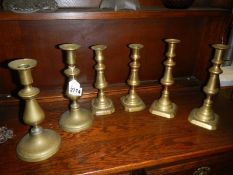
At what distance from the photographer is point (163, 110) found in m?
0.98

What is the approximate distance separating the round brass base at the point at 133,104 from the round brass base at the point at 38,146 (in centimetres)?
34

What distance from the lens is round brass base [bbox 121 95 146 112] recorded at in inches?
39.2

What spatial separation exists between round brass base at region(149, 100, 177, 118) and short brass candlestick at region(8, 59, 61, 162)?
1.40ft

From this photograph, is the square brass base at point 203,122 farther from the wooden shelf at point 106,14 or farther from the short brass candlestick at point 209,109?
the wooden shelf at point 106,14

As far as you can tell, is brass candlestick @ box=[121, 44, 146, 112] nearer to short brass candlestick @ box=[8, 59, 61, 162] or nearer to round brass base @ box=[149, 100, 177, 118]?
round brass base @ box=[149, 100, 177, 118]

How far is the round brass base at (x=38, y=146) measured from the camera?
729mm

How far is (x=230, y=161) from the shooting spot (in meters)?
0.91

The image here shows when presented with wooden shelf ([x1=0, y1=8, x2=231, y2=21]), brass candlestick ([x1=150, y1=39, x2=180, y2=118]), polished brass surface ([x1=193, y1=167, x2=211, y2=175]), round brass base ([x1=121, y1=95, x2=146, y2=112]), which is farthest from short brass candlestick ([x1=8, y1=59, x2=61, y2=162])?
polished brass surface ([x1=193, y1=167, x2=211, y2=175])

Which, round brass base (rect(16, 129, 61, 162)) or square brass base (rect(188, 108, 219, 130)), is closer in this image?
round brass base (rect(16, 129, 61, 162))

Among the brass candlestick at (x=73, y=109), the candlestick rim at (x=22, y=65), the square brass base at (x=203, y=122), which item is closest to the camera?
the candlestick rim at (x=22, y=65)

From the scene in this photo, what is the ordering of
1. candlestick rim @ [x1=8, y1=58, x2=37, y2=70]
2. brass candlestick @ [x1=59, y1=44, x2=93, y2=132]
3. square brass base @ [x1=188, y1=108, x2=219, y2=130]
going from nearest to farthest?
1. candlestick rim @ [x1=8, y1=58, x2=37, y2=70]
2. brass candlestick @ [x1=59, y1=44, x2=93, y2=132]
3. square brass base @ [x1=188, y1=108, x2=219, y2=130]

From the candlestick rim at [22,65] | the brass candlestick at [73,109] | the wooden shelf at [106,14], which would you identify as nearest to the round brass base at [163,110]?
the brass candlestick at [73,109]

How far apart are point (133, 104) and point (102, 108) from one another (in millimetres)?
142

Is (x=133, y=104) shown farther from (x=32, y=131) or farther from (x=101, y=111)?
(x=32, y=131)
